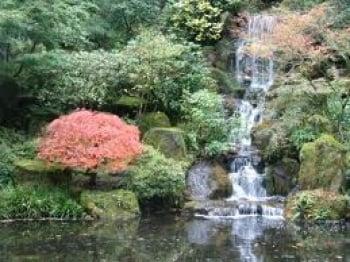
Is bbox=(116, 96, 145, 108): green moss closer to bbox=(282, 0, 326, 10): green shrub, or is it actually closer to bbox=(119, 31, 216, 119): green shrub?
bbox=(119, 31, 216, 119): green shrub

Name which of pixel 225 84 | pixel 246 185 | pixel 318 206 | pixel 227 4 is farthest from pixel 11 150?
pixel 227 4

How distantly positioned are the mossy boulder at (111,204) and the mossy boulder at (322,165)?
4.75 m

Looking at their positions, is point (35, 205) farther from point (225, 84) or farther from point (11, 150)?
point (225, 84)

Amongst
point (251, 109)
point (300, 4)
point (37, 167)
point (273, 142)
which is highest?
point (300, 4)

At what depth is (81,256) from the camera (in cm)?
1127

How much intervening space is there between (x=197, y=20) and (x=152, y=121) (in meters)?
6.93

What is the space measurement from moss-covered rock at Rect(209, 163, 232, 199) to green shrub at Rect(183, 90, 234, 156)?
981 mm

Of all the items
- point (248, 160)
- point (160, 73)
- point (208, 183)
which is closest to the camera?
point (208, 183)

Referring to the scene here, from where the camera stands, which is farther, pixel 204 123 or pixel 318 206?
pixel 204 123

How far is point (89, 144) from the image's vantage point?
15164mm

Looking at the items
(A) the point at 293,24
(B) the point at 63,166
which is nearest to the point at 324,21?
(A) the point at 293,24

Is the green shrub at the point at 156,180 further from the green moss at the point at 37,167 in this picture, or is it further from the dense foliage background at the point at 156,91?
the green moss at the point at 37,167

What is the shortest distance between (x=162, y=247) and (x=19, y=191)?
4.96 m

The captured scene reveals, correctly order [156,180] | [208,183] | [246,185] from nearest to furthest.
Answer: [156,180] → [208,183] → [246,185]
